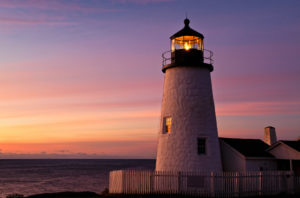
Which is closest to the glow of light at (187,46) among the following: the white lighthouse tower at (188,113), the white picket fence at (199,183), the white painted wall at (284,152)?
the white lighthouse tower at (188,113)

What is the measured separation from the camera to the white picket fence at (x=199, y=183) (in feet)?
65.9

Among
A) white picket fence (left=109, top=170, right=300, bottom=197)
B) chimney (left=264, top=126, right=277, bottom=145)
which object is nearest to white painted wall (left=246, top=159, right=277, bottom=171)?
white picket fence (left=109, top=170, right=300, bottom=197)

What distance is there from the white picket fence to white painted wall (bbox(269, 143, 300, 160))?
10.4ft

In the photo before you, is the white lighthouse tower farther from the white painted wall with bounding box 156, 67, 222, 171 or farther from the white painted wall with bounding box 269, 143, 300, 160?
the white painted wall with bounding box 269, 143, 300, 160

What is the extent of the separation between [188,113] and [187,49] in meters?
4.35

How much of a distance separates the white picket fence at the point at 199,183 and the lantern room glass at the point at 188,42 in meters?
8.59

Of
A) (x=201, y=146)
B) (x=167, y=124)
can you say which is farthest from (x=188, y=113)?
(x=201, y=146)

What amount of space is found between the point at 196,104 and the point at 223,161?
5.76m

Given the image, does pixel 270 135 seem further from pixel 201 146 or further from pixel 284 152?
pixel 201 146

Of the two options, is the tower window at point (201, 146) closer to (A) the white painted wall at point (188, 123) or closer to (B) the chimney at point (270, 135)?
(A) the white painted wall at point (188, 123)

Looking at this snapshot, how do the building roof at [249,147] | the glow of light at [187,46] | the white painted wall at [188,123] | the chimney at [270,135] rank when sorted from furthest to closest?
1. the chimney at [270,135]
2. the building roof at [249,147]
3. the glow of light at [187,46]
4. the white painted wall at [188,123]

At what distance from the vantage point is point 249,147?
2598 cm

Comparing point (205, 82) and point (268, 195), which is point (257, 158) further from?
point (205, 82)

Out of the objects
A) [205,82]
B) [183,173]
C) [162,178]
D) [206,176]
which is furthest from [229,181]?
[205,82]
